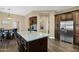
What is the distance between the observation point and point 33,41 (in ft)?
7.32

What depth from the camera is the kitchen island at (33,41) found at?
2.18m

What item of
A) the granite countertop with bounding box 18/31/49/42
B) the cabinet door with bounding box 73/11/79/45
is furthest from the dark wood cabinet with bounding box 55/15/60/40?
the cabinet door with bounding box 73/11/79/45

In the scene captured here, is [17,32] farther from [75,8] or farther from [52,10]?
[75,8]

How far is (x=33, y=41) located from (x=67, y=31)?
0.81 m

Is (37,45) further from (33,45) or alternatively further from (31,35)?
(31,35)

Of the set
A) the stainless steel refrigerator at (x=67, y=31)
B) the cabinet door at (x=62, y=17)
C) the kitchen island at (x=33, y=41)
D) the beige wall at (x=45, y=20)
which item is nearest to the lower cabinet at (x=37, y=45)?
the kitchen island at (x=33, y=41)

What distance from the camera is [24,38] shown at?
2.28 meters

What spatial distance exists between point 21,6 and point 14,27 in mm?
488

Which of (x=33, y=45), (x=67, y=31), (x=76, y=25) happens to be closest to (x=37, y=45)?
(x=33, y=45)

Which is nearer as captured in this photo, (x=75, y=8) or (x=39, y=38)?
(x=75, y=8)

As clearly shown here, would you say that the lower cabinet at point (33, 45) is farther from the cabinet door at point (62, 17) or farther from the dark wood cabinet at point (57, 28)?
the cabinet door at point (62, 17)

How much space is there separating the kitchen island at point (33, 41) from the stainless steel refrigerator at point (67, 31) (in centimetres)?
42

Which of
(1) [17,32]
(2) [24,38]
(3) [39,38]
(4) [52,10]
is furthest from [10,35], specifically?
(4) [52,10]
